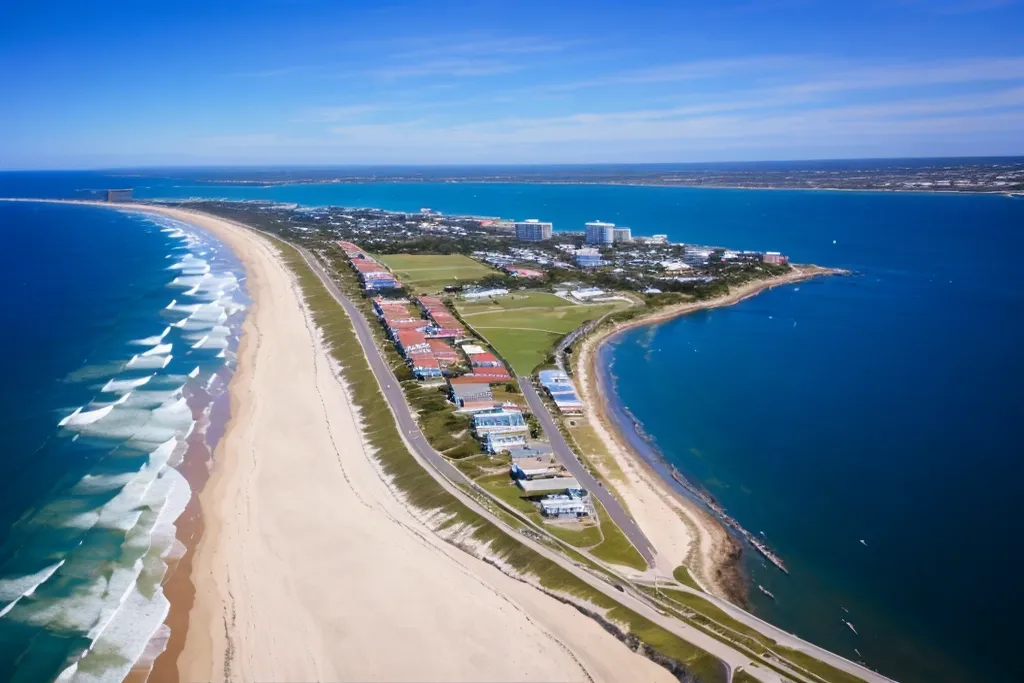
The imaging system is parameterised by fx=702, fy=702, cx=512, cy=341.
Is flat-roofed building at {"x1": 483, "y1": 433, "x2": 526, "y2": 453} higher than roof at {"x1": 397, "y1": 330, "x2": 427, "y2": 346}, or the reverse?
roof at {"x1": 397, "y1": 330, "x2": 427, "y2": 346}

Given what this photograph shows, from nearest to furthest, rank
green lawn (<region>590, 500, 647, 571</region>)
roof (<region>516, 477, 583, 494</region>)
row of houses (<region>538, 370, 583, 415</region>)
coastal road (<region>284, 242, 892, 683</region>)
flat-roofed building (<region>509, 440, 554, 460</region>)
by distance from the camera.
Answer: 1. coastal road (<region>284, 242, 892, 683</region>)
2. green lawn (<region>590, 500, 647, 571</region>)
3. roof (<region>516, 477, 583, 494</region>)
4. flat-roofed building (<region>509, 440, 554, 460</region>)
5. row of houses (<region>538, 370, 583, 415</region>)

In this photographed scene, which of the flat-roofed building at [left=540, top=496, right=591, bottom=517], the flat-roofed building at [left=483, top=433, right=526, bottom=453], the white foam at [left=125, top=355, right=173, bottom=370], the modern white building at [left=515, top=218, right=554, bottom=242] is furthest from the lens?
the modern white building at [left=515, top=218, right=554, bottom=242]

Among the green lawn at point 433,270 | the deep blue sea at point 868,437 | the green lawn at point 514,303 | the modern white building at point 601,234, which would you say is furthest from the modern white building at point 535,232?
the deep blue sea at point 868,437

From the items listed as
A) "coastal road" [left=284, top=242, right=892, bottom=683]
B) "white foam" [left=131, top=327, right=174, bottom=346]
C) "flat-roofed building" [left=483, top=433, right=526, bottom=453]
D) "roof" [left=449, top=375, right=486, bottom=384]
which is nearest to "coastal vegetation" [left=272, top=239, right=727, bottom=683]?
"coastal road" [left=284, top=242, right=892, bottom=683]

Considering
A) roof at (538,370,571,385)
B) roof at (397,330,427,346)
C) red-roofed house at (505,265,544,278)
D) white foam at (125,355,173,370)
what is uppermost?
red-roofed house at (505,265,544,278)

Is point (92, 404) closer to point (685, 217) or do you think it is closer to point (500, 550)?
point (500, 550)

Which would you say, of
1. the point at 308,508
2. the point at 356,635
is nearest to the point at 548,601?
the point at 356,635

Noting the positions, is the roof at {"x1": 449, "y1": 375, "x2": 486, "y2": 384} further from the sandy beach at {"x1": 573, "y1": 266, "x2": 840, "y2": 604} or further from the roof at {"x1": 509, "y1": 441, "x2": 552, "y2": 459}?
the roof at {"x1": 509, "y1": 441, "x2": 552, "y2": 459}

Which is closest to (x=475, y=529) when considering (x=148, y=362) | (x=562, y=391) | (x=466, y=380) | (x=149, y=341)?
(x=466, y=380)
